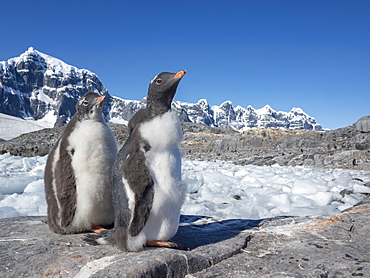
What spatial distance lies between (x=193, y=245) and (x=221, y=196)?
365 cm

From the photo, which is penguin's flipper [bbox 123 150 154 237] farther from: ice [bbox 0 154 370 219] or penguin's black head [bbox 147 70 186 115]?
ice [bbox 0 154 370 219]

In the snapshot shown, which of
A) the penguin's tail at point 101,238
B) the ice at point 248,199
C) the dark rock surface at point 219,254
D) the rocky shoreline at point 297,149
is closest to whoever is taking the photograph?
the dark rock surface at point 219,254

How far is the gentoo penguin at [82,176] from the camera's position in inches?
106

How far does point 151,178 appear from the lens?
2.21 metres

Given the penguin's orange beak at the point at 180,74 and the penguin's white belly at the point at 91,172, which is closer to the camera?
the penguin's orange beak at the point at 180,74

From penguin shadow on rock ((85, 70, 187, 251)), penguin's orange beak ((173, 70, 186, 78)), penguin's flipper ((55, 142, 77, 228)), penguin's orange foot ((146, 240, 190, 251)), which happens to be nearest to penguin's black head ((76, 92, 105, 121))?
penguin's flipper ((55, 142, 77, 228))

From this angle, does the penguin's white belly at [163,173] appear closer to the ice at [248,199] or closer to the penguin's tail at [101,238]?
the penguin's tail at [101,238]

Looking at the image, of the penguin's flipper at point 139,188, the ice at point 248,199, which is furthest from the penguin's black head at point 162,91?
the ice at point 248,199

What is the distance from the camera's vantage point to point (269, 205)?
517 cm

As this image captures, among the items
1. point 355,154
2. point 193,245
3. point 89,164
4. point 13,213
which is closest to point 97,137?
point 89,164

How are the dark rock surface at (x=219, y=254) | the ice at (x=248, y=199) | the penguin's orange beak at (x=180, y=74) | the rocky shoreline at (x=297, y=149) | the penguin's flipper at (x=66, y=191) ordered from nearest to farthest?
the dark rock surface at (x=219, y=254), the penguin's orange beak at (x=180, y=74), the penguin's flipper at (x=66, y=191), the ice at (x=248, y=199), the rocky shoreline at (x=297, y=149)

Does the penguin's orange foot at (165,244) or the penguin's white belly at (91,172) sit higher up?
the penguin's white belly at (91,172)

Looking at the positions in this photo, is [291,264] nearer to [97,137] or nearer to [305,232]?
[305,232]

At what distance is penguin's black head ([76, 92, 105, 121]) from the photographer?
9.27 feet
